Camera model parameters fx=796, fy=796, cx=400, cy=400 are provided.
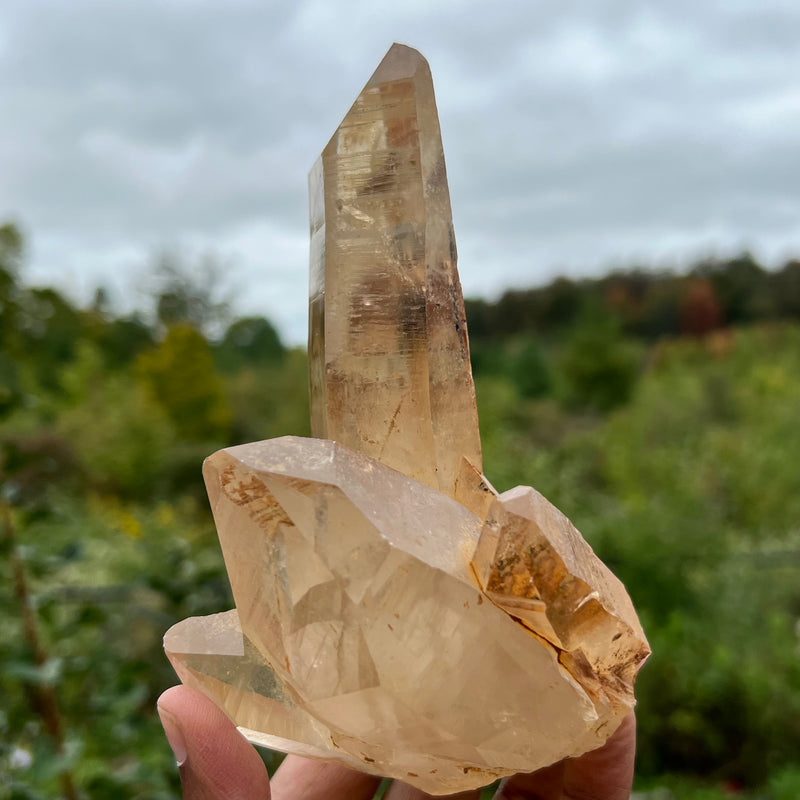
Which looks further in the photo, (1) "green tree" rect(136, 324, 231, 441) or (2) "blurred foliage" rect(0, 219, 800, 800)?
(1) "green tree" rect(136, 324, 231, 441)

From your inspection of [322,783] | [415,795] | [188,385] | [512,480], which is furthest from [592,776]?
[188,385]

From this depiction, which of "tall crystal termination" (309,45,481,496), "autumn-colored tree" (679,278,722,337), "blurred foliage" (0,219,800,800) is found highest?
"autumn-colored tree" (679,278,722,337)

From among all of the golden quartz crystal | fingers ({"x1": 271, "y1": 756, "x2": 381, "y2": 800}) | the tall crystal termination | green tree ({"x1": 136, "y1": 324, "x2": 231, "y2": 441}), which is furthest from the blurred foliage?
the tall crystal termination

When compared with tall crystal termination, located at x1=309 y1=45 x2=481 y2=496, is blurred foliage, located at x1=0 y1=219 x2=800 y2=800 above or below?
below

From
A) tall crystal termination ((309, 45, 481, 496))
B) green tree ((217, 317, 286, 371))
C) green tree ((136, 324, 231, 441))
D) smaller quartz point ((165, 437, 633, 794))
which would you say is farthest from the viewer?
green tree ((217, 317, 286, 371))

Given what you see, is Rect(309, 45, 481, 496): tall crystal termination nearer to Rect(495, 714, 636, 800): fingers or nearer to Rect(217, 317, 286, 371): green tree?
Rect(495, 714, 636, 800): fingers

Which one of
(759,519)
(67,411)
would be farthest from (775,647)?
(67,411)

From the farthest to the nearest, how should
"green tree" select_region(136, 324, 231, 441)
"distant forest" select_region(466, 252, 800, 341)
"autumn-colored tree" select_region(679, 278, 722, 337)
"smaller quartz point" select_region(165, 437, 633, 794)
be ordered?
"autumn-colored tree" select_region(679, 278, 722, 337) → "distant forest" select_region(466, 252, 800, 341) → "green tree" select_region(136, 324, 231, 441) → "smaller quartz point" select_region(165, 437, 633, 794)
